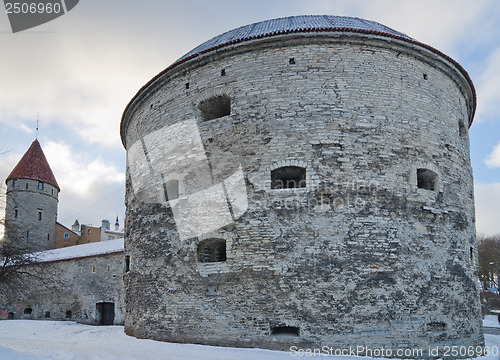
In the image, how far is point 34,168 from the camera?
29.0 metres

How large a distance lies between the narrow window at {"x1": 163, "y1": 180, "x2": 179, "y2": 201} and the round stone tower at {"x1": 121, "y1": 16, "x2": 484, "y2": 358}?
0.17 feet

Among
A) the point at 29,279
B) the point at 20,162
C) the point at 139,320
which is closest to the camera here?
the point at 139,320

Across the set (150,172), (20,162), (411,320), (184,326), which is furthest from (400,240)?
(20,162)

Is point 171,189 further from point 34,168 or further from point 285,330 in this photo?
point 34,168

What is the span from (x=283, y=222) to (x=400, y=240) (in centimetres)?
238

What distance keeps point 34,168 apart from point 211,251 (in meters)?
23.8

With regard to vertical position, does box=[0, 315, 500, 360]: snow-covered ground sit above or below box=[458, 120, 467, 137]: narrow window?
below

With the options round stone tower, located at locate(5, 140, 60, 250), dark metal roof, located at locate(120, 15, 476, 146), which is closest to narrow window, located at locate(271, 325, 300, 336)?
dark metal roof, located at locate(120, 15, 476, 146)

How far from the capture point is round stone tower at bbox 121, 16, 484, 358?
838 cm

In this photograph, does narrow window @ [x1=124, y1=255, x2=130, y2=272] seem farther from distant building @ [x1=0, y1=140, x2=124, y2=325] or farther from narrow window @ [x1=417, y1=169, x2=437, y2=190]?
narrow window @ [x1=417, y1=169, x2=437, y2=190]

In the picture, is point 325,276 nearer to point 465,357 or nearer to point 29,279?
point 465,357

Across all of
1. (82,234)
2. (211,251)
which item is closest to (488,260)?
(211,251)

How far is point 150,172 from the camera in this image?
11133mm

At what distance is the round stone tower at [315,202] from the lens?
838 cm
